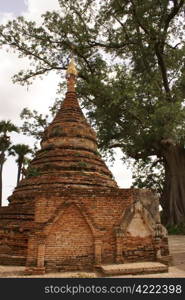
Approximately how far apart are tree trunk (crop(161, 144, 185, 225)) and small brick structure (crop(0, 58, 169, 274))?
6.76 m

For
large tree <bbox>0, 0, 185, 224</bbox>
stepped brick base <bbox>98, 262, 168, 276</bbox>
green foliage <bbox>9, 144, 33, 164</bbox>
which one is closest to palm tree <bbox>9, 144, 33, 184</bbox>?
green foliage <bbox>9, 144, 33, 164</bbox>

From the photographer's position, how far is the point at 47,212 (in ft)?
23.9

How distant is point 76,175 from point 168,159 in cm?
825

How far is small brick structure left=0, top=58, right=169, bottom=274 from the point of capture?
711 cm

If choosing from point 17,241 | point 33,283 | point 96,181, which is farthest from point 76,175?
point 33,283

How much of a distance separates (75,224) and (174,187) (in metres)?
8.89

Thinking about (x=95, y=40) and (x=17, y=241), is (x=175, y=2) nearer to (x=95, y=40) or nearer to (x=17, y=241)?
(x=95, y=40)

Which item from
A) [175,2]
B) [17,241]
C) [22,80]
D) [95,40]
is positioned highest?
[175,2]

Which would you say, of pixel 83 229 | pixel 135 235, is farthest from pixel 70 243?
pixel 135 235

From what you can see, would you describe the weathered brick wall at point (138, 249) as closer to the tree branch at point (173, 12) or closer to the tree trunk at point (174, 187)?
the tree trunk at point (174, 187)

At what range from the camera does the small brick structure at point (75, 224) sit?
23.3ft

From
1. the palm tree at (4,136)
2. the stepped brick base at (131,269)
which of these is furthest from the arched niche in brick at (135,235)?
the palm tree at (4,136)

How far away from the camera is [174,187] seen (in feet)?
49.5

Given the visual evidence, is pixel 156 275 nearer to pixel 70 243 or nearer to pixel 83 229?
pixel 83 229
